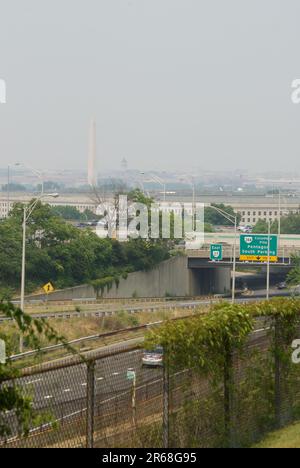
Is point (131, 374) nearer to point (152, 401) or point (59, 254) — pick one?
point (152, 401)

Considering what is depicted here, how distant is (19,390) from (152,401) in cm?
208

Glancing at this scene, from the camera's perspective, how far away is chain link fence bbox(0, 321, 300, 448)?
7855 millimetres

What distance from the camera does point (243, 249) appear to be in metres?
53.4

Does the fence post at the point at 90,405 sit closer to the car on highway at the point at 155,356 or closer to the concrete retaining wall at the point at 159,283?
the car on highway at the point at 155,356

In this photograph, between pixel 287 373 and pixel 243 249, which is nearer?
pixel 287 373

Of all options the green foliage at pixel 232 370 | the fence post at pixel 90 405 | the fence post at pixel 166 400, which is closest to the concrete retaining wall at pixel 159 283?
the green foliage at pixel 232 370

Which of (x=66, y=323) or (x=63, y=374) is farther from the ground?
(x=63, y=374)

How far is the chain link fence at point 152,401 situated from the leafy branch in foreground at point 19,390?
0.07 metres

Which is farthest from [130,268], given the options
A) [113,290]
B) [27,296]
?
[27,296]

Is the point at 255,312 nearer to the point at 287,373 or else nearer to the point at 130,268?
the point at 287,373

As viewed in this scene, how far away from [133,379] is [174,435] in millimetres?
738

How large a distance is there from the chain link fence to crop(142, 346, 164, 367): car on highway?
0.17 ft

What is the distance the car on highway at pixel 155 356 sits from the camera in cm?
901

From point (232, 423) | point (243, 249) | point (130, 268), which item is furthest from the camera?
point (130, 268)
